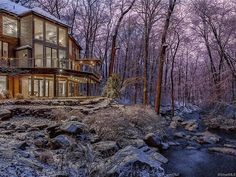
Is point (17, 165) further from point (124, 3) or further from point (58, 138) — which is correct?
point (124, 3)

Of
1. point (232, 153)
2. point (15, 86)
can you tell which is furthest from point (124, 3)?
point (232, 153)

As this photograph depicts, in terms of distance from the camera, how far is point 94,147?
9906mm

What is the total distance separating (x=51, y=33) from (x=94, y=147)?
18.4 metres

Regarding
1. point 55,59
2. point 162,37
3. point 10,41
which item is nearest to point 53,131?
point 162,37

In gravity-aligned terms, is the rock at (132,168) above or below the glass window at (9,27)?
below

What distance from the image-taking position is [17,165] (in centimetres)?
650

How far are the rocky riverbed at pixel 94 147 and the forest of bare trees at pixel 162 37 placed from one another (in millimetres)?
3053

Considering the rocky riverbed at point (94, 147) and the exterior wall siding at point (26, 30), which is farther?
the exterior wall siding at point (26, 30)

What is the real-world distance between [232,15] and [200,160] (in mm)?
16928

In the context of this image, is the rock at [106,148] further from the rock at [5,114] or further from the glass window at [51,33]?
the glass window at [51,33]

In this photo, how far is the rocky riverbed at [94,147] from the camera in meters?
7.03

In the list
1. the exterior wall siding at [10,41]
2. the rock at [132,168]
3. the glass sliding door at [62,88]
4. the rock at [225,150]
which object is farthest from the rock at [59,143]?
the glass sliding door at [62,88]

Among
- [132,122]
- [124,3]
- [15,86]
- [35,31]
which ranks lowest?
[132,122]

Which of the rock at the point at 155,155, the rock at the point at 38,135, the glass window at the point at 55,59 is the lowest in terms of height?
the rock at the point at 155,155
